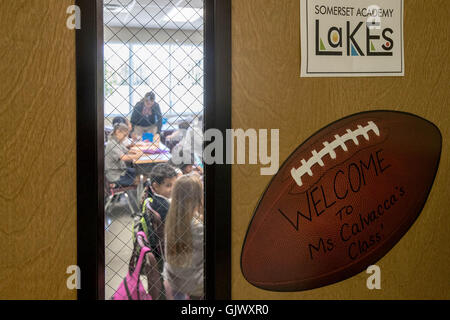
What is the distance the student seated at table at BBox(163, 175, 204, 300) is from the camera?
1852mm

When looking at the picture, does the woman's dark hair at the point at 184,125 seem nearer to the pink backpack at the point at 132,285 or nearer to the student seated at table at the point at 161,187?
the student seated at table at the point at 161,187

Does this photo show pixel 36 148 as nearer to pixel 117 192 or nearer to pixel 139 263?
pixel 117 192

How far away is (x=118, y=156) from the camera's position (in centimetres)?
175

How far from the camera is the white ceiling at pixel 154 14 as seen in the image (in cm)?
171

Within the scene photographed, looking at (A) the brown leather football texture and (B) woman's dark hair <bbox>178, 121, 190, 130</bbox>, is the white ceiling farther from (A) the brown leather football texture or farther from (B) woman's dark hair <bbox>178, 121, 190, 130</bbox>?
(A) the brown leather football texture

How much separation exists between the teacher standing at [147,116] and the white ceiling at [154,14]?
0.95 ft

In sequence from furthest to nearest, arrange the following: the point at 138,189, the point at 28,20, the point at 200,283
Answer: the point at 200,283 → the point at 138,189 → the point at 28,20

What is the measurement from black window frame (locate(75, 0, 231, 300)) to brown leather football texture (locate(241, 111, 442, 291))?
0.46 ft

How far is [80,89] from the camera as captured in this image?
5.42 ft
